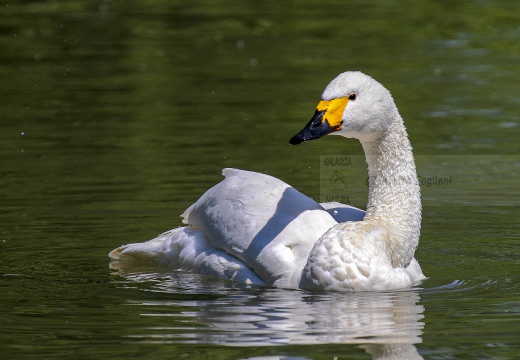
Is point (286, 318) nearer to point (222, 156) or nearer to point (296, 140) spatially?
point (296, 140)

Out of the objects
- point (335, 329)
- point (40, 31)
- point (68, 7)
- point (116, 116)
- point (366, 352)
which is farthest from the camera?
point (68, 7)

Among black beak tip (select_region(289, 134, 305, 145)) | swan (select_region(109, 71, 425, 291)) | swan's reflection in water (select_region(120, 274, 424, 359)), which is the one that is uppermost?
black beak tip (select_region(289, 134, 305, 145))

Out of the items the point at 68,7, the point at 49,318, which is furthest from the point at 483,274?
the point at 68,7

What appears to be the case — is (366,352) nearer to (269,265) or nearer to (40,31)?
(269,265)

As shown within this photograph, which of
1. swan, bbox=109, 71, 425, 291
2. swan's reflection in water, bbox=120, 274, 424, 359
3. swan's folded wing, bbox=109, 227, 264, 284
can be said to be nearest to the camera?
swan's reflection in water, bbox=120, 274, 424, 359

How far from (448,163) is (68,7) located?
12.6 metres

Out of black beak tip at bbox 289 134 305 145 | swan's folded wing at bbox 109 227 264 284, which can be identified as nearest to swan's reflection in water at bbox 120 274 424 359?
swan's folded wing at bbox 109 227 264 284

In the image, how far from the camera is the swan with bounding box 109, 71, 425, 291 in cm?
887

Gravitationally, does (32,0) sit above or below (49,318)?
above

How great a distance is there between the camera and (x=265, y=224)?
30.5ft

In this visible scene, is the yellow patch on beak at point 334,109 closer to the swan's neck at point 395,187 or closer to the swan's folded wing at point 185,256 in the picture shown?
the swan's neck at point 395,187

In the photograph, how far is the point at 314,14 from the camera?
2348 centimetres

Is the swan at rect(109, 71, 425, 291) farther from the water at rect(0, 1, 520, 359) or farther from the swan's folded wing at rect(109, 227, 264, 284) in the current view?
the water at rect(0, 1, 520, 359)

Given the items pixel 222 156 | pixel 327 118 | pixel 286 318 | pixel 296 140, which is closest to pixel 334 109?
pixel 327 118
